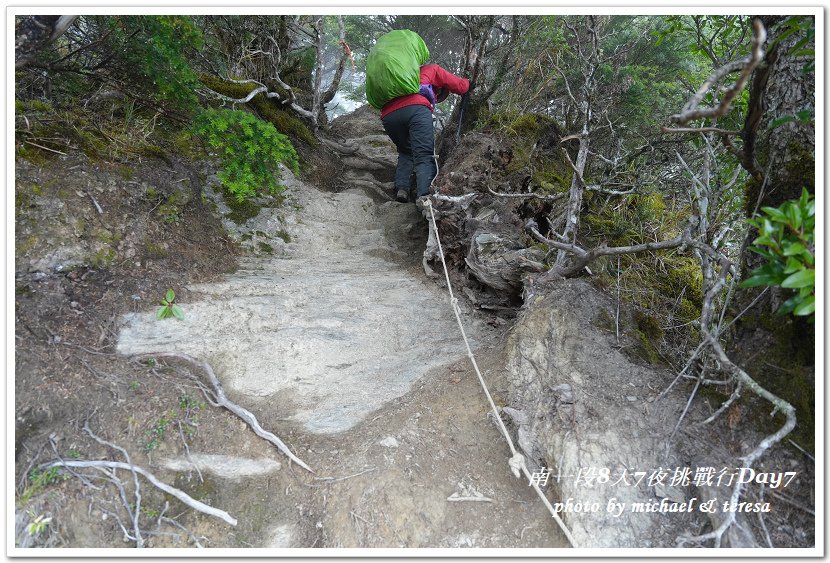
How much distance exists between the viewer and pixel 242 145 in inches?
175

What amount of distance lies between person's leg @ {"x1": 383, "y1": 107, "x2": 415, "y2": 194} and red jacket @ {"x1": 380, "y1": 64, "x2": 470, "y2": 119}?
9 centimetres

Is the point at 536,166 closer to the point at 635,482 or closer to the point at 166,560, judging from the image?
the point at 635,482

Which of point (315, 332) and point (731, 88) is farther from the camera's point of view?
point (315, 332)

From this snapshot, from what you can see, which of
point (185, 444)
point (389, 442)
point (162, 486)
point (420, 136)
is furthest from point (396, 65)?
point (162, 486)

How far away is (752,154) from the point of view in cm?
252

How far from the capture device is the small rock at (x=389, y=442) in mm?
2953

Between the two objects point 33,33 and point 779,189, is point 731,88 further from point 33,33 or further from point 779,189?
point 33,33

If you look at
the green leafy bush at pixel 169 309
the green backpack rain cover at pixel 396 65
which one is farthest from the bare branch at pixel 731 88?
the green backpack rain cover at pixel 396 65

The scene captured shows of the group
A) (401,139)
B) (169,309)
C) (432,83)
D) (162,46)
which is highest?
(432,83)

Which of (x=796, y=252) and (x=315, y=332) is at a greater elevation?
(x=796, y=252)

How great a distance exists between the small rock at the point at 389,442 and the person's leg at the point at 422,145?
3630 millimetres

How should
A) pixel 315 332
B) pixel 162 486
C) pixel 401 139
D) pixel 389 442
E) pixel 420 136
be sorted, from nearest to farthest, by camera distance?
pixel 162 486 → pixel 389 442 → pixel 315 332 → pixel 420 136 → pixel 401 139

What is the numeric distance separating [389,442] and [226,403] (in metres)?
1.22

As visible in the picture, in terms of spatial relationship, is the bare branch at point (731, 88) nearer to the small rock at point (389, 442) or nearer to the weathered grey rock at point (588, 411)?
the weathered grey rock at point (588, 411)
